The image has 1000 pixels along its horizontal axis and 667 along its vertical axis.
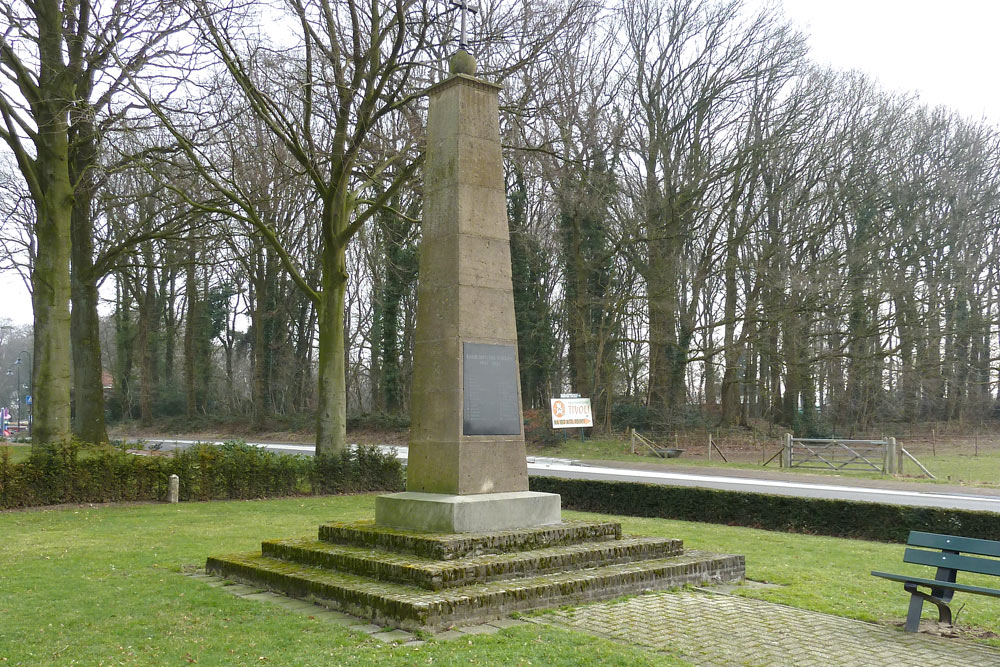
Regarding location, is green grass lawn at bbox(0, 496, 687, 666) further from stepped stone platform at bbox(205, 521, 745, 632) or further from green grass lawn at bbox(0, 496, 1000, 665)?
stepped stone platform at bbox(205, 521, 745, 632)

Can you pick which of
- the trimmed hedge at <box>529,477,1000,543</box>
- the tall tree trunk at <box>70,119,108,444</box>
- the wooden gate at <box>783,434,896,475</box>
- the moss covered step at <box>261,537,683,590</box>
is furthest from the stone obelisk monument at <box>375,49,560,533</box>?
the wooden gate at <box>783,434,896,475</box>

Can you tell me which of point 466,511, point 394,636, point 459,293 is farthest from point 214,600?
point 459,293

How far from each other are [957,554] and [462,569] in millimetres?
4483

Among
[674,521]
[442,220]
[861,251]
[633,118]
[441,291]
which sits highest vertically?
[633,118]

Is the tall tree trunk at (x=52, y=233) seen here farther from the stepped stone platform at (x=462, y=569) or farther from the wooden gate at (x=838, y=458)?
the wooden gate at (x=838, y=458)

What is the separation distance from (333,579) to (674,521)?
9310 mm

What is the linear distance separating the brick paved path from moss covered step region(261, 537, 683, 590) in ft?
2.59

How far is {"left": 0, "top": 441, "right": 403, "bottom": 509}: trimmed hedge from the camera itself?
17359 mm

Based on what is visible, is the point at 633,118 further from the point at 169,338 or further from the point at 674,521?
the point at 169,338

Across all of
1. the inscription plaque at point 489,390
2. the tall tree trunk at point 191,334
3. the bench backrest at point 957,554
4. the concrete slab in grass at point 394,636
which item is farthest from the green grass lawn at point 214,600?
the tall tree trunk at point 191,334

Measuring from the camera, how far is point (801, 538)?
14.2m

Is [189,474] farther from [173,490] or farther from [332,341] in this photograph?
[332,341]

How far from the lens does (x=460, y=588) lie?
8.08 m

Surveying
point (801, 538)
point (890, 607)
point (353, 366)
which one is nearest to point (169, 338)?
point (353, 366)
